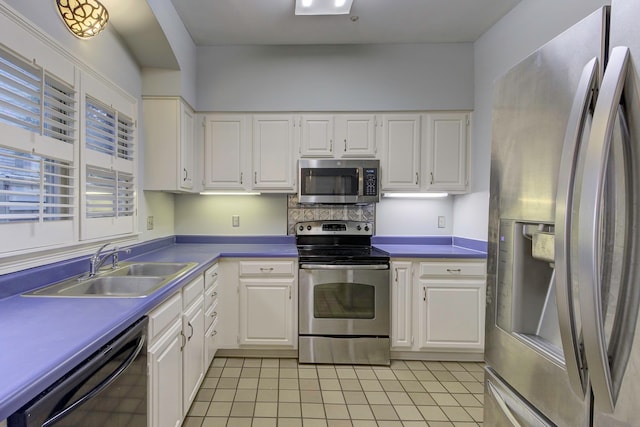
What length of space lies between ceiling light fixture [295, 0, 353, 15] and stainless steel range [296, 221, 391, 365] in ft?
5.89

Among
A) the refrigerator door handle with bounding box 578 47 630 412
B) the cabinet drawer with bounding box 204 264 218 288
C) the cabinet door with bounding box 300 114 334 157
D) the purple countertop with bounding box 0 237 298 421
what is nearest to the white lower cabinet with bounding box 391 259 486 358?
the cabinet door with bounding box 300 114 334 157

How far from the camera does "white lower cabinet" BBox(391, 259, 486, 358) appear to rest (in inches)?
102

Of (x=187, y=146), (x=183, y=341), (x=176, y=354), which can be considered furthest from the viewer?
(x=187, y=146)

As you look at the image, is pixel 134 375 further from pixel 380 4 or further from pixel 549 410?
pixel 380 4

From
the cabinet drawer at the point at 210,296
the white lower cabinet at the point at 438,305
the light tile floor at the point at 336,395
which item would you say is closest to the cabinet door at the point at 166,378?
the light tile floor at the point at 336,395

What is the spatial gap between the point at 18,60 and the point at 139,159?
113 centimetres

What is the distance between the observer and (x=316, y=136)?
9.51 feet

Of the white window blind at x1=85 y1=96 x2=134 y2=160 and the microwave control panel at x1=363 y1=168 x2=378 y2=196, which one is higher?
the white window blind at x1=85 y1=96 x2=134 y2=160

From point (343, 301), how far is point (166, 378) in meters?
1.41

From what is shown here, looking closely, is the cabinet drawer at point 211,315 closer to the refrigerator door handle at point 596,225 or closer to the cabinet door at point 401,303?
the cabinet door at point 401,303

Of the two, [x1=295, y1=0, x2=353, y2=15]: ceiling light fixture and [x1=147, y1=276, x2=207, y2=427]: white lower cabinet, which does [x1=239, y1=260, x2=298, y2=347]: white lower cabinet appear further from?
[x1=295, y1=0, x2=353, y2=15]: ceiling light fixture

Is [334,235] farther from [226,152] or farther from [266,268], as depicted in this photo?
[226,152]

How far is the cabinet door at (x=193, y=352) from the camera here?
176cm

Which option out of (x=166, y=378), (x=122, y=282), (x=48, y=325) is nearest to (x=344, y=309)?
(x=166, y=378)
